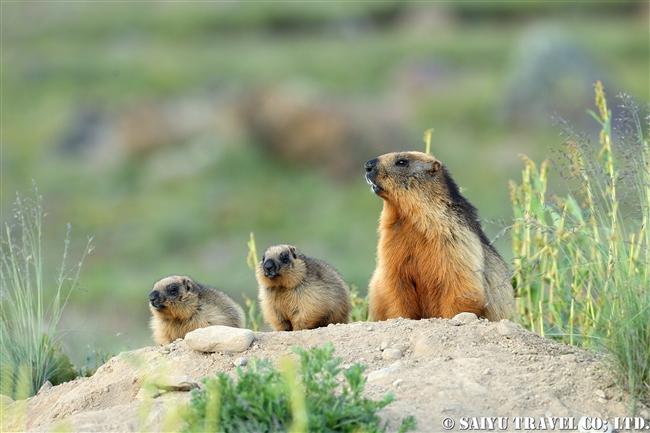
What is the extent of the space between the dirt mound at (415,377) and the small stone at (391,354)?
12 millimetres

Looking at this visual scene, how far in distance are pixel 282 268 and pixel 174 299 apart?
1015 millimetres

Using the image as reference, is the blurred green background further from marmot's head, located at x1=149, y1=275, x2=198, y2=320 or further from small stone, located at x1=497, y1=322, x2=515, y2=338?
small stone, located at x1=497, y1=322, x2=515, y2=338

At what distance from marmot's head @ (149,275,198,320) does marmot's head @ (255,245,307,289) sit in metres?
0.70

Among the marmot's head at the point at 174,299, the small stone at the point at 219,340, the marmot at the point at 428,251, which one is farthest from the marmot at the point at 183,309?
the small stone at the point at 219,340

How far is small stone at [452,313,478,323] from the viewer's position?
24.4ft

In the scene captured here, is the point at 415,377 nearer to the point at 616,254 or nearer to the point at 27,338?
the point at 616,254

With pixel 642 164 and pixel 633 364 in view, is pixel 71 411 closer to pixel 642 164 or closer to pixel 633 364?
pixel 633 364

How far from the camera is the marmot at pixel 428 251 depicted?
320 inches

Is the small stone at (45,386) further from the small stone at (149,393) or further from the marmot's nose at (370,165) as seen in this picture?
the marmot's nose at (370,165)

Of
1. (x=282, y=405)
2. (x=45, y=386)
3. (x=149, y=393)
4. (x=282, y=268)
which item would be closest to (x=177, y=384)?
(x=149, y=393)

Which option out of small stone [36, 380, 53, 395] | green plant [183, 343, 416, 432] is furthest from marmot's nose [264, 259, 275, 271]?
green plant [183, 343, 416, 432]

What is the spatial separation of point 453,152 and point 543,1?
18.9 m

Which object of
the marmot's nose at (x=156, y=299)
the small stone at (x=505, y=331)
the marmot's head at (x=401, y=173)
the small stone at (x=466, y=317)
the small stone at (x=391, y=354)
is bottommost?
the small stone at (x=391, y=354)

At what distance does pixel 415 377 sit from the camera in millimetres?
6309
